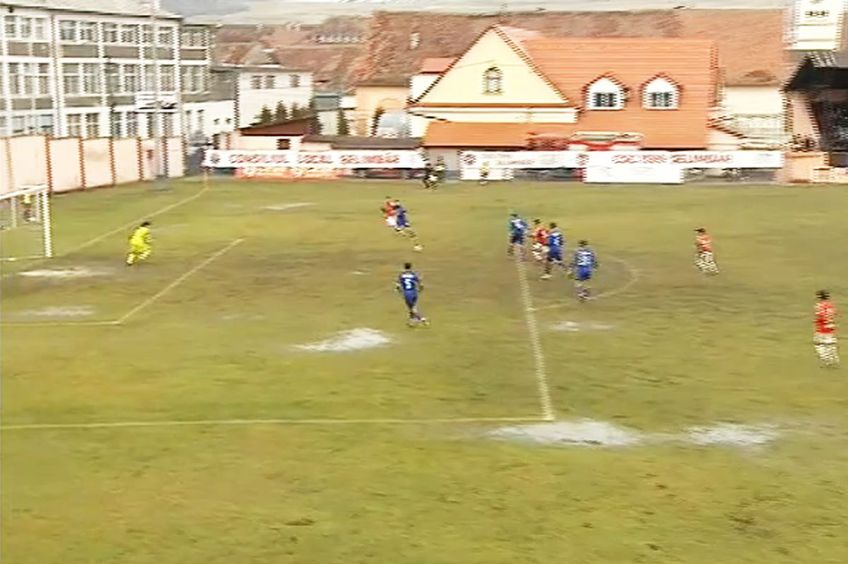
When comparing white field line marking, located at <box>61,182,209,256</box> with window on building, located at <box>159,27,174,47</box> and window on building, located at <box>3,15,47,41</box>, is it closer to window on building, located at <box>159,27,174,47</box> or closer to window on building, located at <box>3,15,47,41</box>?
window on building, located at <box>3,15,47,41</box>

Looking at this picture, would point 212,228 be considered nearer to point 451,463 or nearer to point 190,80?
point 451,463

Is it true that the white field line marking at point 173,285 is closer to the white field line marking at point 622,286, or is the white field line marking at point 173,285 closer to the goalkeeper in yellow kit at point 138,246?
the goalkeeper in yellow kit at point 138,246

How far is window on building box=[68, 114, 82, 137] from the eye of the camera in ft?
261

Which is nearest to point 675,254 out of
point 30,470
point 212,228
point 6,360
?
point 212,228

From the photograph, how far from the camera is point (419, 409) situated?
22.1m

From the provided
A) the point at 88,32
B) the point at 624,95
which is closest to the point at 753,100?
the point at 624,95

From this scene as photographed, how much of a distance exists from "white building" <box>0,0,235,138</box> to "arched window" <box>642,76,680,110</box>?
100ft

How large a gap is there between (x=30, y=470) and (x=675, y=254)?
27100 mm

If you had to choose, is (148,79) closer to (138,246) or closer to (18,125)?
(18,125)

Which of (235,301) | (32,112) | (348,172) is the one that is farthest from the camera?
(32,112)

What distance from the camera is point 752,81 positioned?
309 feet

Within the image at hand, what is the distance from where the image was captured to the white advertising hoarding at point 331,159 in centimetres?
6838

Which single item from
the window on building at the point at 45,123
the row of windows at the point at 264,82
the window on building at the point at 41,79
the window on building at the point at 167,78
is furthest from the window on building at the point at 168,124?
the row of windows at the point at 264,82

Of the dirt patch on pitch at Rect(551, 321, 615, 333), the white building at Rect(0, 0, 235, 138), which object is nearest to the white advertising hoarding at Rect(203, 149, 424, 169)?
the white building at Rect(0, 0, 235, 138)
